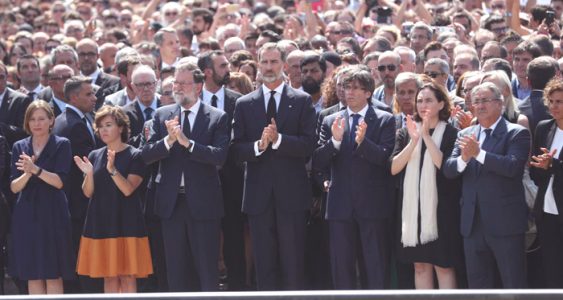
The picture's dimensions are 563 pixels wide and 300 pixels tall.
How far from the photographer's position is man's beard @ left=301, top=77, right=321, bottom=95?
1201cm

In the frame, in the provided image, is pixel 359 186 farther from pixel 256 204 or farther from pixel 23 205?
pixel 23 205

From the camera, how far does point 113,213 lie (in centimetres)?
1086

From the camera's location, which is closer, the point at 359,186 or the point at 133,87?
the point at 359,186

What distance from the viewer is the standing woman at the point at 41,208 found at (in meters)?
11.0

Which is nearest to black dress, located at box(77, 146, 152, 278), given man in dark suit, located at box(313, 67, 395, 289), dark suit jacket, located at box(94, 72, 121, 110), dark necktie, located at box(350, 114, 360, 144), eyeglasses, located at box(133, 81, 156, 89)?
eyeglasses, located at box(133, 81, 156, 89)

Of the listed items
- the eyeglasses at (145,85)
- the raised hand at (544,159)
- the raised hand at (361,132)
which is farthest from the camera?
the eyeglasses at (145,85)

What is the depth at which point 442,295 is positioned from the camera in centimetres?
532

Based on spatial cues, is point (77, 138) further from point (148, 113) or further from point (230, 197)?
point (230, 197)

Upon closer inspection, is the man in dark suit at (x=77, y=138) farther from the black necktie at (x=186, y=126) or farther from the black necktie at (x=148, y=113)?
the black necktie at (x=186, y=126)

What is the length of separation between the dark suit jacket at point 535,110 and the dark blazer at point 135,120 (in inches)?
151

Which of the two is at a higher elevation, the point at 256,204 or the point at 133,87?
the point at 133,87

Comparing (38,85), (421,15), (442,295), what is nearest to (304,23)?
(421,15)

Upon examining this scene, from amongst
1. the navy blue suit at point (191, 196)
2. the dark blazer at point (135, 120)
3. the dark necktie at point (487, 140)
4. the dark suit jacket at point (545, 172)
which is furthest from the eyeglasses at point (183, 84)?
the dark suit jacket at point (545, 172)

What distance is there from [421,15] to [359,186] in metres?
7.80
